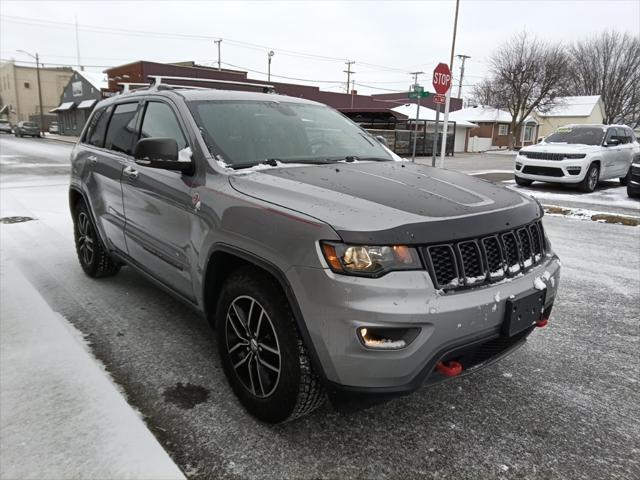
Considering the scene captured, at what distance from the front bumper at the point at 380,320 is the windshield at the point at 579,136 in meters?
12.7

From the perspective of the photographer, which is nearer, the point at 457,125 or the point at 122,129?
the point at 122,129

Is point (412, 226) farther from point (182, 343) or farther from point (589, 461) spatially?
point (182, 343)

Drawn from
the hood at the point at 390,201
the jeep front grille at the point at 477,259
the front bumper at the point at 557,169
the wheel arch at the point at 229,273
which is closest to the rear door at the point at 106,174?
the wheel arch at the point at 229,273

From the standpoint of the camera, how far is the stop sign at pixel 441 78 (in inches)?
406

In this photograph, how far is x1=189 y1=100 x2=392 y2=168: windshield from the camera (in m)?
2.98

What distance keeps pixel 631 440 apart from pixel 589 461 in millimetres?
347

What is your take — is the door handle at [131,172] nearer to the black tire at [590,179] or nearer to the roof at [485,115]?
the black tire at [590,179]

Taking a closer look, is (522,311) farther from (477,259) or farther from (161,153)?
(161,153)

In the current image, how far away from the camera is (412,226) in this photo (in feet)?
6.75

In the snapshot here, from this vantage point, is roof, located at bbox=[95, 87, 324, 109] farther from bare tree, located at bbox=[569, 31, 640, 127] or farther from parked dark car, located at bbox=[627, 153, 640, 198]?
bare tree, located at bbox=[569, 31, 640, 127]

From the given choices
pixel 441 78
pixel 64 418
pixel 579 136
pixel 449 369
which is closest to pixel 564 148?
pixel 579 136

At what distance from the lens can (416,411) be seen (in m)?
2.70

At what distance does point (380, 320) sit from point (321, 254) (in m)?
0.36

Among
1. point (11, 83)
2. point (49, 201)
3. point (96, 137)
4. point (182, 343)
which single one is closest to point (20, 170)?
point (49, 201)
